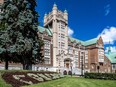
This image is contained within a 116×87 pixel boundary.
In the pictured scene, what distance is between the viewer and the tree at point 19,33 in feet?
90.9

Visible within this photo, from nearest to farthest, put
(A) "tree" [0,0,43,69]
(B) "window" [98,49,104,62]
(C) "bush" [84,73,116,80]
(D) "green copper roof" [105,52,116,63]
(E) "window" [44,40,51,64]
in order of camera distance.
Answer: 1. (A) "tree" [0,0,43,69]
2. (C) "bush" [84,73,116,80]
3. (E) "window" [44,40,51,64]
4. (B) "window" [98,49,104,62]
5. (D) "green copper roof" [105,52,116,63]

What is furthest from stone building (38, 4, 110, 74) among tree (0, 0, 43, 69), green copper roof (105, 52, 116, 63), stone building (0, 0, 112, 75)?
tree (0, 0, 43, 69)

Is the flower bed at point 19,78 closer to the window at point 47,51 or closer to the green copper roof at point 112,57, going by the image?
the window at point 47,51

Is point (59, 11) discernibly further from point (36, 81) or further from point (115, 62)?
point (36, 81)

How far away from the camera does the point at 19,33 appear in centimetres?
2789

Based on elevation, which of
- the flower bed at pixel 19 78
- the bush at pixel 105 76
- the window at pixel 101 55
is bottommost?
the bush at pixel 105 76

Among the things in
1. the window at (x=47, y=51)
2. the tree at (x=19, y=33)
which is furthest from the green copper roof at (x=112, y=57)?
the tree at (x=19, y=33)

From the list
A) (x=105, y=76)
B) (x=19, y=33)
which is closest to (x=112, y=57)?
(x=105, y=76)

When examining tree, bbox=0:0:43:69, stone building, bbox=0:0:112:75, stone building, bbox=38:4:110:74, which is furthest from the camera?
stone building, bbox=38:4:110:74

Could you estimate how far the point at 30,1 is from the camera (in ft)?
104

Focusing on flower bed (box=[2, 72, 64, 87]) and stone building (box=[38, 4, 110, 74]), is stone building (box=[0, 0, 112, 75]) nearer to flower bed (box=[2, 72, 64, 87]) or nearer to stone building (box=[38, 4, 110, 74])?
stone building (box=[38, 4, 110, 74])

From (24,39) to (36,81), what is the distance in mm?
9422

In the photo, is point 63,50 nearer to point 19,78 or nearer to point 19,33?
point 19,33

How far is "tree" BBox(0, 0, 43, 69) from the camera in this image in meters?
27.7
